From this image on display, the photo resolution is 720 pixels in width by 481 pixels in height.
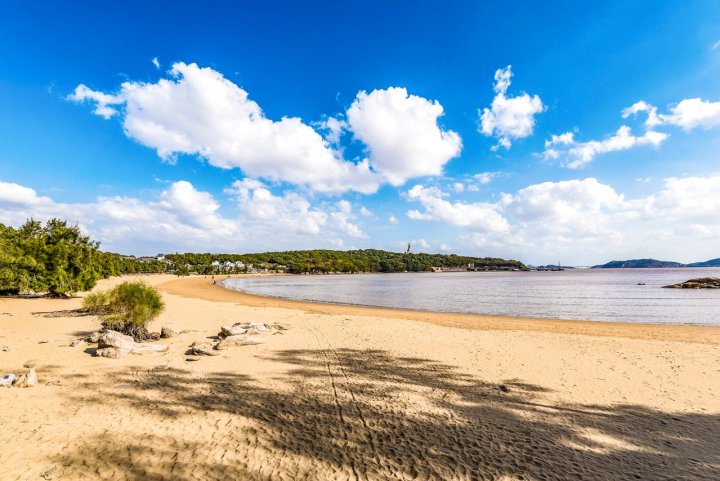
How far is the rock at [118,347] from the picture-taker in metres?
11.3

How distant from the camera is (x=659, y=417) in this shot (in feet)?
24.9

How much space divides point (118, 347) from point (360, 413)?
9226 mm

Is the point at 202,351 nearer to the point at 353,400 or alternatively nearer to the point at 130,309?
the point at 130,309

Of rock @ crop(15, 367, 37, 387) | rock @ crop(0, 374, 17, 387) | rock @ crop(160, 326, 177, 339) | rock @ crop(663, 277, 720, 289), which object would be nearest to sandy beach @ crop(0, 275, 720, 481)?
rock @ crop(15, 367, 37, 387)

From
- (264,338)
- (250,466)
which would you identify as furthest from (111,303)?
(250,466)

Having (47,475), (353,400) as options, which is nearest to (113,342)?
(47,475)

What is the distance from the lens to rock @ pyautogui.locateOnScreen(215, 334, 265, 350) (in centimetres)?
1316

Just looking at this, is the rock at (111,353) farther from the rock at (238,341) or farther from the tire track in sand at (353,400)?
the tire track in sand at (353,400)

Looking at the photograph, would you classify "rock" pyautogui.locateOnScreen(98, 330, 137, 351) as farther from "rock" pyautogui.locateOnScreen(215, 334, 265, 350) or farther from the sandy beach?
"rock" pyautogui.locateOnScreen(215, 334, 265, 350)

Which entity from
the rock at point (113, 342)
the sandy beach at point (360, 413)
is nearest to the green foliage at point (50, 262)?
the sandy beach at point (360, 413)

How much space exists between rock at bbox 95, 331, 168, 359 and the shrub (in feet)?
6.46

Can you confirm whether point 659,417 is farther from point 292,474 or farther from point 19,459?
point 19,459

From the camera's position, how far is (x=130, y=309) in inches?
573

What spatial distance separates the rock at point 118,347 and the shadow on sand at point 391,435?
8.30ft
